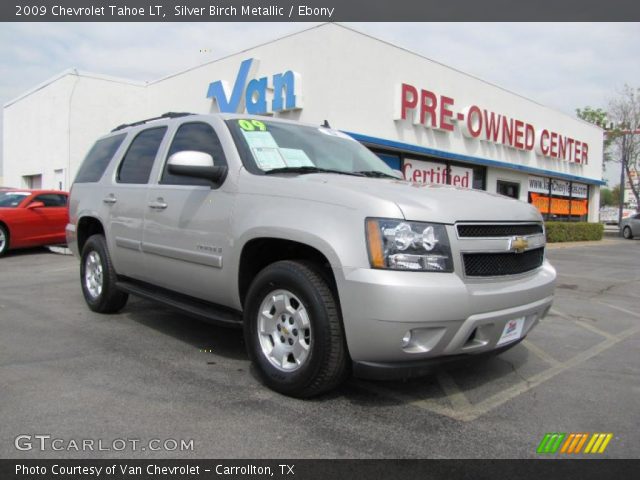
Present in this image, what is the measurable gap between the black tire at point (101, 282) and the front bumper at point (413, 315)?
10.8 ft

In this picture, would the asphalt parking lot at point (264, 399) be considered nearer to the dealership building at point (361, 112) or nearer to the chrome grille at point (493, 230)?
the chrome grille at point (493, 230)

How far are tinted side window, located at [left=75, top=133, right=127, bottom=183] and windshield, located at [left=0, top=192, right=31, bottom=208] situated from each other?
6.91m

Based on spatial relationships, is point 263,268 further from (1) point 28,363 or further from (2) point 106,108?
(2) point 106,108

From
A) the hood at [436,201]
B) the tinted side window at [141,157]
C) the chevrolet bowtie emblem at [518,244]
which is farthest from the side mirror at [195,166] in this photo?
the chevrolet bowtie emblem at [518,244]

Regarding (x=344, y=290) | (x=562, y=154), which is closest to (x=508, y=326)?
(x=344, y=290)

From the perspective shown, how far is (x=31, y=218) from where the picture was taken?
11930mm

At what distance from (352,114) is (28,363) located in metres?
10.2

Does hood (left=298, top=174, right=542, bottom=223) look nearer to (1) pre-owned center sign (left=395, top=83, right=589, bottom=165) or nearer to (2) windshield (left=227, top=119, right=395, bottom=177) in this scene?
(2) windshield (left=227, top=119, right=395, bottom=177)

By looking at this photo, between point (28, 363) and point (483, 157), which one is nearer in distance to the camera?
point (28, 363)

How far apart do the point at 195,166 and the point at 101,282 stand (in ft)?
8.24

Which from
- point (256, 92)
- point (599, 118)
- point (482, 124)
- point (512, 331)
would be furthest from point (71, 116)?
point (599, 118)

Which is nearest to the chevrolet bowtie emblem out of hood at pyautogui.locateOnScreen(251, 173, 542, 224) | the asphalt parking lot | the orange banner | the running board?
hood at pyautogui.locateOnScreen(251, 173, 542, 224)

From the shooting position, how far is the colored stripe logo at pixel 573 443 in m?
2.84

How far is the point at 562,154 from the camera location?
22.9 m
